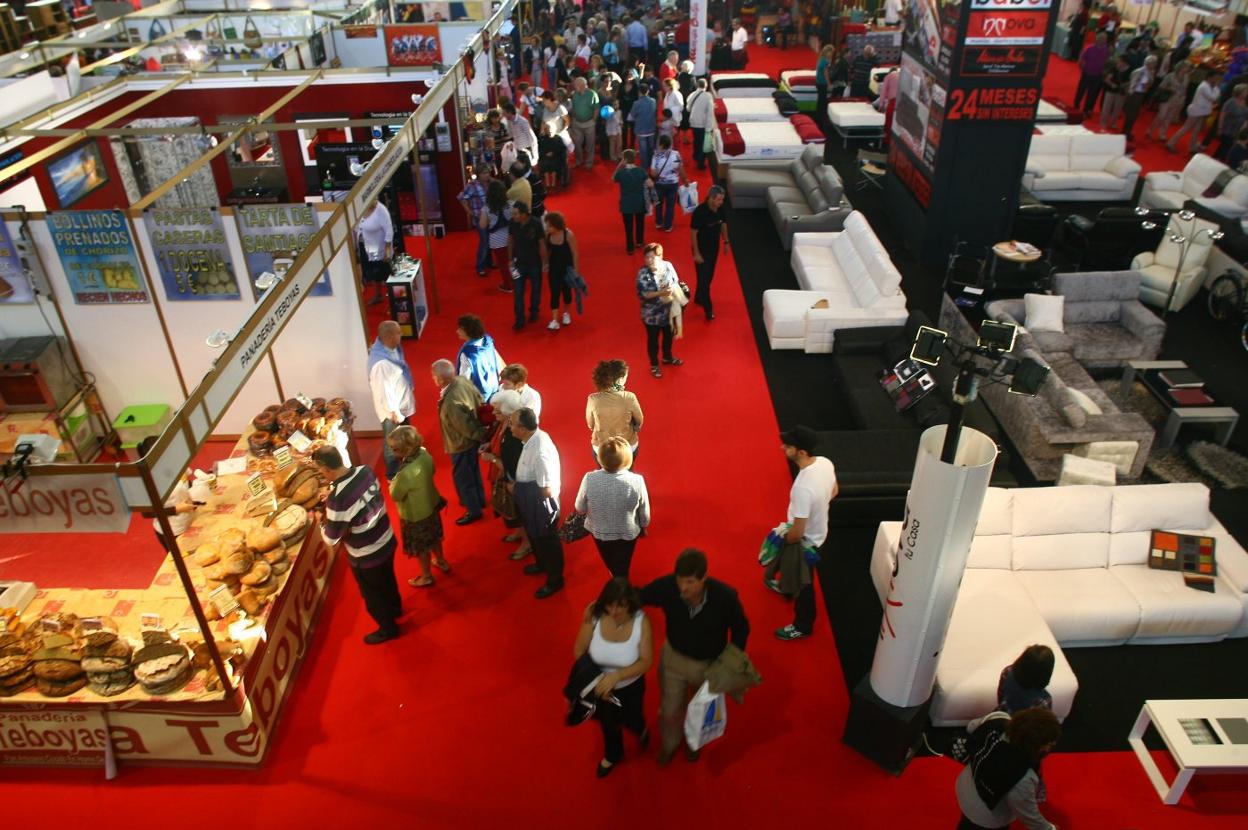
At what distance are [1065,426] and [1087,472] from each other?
558 millimetres

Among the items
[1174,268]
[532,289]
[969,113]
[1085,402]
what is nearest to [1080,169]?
[1174,268]

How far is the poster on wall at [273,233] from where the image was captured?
675 cm

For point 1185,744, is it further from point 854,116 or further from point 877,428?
point 854,116

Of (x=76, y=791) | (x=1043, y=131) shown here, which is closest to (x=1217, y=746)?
(x=76, y=791)

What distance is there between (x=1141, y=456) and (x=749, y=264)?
541cm

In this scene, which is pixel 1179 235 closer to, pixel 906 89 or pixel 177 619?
pixel 906 89

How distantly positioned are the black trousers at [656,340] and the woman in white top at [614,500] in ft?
10.5

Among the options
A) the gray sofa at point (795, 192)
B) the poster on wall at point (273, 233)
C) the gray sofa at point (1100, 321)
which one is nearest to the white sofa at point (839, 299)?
the gray sofa at point (795, 192)

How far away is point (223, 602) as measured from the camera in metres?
5.04

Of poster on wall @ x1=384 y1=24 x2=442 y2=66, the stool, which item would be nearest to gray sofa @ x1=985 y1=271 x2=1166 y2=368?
the stool

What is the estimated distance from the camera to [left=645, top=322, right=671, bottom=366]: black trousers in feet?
27.2

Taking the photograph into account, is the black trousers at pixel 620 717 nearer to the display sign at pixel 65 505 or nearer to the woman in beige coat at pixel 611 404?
the woman in beige coat at pixel 611 404

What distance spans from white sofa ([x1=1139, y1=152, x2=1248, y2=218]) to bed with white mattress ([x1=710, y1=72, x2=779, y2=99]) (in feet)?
24.8

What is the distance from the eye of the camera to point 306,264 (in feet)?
19.3
